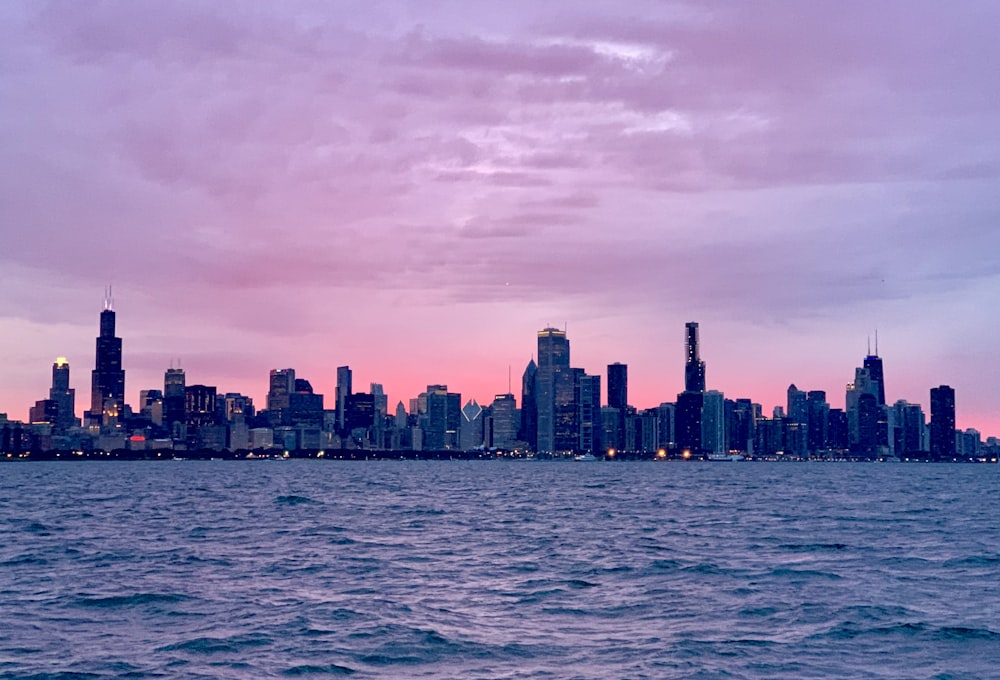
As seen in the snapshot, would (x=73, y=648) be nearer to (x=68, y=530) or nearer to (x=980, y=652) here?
(x=980, y=652)

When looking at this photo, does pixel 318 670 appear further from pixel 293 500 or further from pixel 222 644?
pixel 293 500

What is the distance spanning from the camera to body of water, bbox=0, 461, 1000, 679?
30609 mm

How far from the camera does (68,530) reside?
247 ft

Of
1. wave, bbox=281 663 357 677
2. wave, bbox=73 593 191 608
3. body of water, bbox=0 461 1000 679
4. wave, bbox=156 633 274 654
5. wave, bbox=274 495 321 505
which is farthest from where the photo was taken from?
wave, bbox=274 495 321 505

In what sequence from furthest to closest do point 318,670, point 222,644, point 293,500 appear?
point 293,500 < point 222,644 < point 318,670

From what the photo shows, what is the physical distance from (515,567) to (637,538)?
19176 mm

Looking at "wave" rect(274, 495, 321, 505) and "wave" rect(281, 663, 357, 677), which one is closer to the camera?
"wave" rect(281, 663, 357, 677)

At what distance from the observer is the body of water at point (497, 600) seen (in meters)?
30.6

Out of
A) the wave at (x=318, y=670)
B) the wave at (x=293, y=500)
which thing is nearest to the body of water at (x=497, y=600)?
the wave at (x=318, y=670)

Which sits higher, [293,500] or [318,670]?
[318,670]

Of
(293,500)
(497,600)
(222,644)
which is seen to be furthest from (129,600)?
(293,500)

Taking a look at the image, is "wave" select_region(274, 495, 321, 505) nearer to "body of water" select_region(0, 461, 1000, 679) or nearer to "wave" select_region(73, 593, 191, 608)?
"body of water" select_region(0, 461, 1000, 679)

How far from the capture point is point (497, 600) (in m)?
40.8

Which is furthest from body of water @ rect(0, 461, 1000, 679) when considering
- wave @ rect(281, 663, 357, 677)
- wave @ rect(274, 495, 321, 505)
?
wave @ rect(274, 495, 321, 505)
